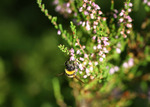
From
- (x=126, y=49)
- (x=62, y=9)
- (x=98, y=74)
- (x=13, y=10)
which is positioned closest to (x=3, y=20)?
(x=13, y=10)

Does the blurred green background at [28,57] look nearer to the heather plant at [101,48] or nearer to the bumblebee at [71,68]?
the heather plant at [101,48]

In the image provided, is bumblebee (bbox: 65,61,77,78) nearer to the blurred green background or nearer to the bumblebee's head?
the bumblebee's head

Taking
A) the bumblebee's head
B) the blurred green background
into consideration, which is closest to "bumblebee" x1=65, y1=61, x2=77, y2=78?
the bumblebee's head

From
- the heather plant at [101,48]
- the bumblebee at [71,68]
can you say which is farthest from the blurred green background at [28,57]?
the bumblebee at [71,68]

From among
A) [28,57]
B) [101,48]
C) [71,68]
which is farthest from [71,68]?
[28,57]

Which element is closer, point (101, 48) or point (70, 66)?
point (101, 48)

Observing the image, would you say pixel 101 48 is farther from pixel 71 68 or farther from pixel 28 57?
pixel 28 57
